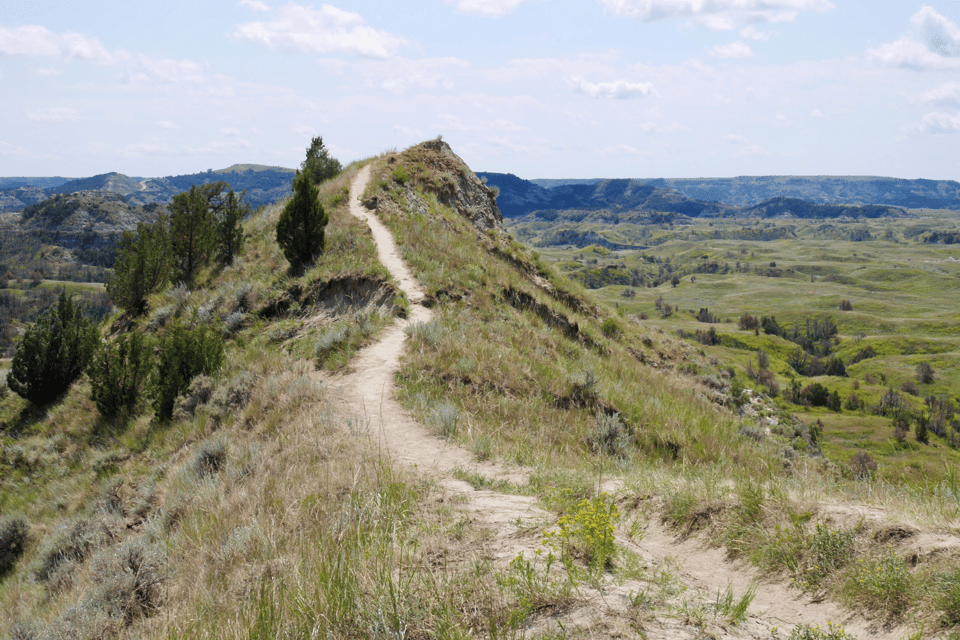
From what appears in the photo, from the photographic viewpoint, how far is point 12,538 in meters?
9.72

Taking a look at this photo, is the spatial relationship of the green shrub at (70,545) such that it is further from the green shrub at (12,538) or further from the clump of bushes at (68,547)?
the green shrub at (12,538)

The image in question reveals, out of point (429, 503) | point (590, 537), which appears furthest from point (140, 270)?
point (590, 537)

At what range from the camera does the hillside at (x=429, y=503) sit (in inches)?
127

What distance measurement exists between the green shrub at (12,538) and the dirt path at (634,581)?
7545 mm

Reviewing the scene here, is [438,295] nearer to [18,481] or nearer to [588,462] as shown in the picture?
[588,462]

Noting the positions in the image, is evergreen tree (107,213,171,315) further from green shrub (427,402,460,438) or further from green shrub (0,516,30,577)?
green shrub (427,402,460,438)

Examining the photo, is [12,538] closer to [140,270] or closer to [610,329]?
[140,270]

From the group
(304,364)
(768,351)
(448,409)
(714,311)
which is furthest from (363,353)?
(714,311)

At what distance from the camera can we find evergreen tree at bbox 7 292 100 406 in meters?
17.6

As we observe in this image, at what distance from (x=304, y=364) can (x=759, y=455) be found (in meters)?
9.23

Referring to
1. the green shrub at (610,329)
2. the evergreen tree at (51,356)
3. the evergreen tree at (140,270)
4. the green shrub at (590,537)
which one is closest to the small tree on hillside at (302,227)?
the evergreen tree at (51,356)

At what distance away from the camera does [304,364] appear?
11078mm

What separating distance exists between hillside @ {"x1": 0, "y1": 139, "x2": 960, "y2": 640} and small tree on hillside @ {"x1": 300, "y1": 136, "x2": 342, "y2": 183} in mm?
22559

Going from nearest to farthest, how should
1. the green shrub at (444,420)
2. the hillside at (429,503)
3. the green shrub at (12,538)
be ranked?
1. the hillside at (429,503)
2. the green shrub at (444,420)
3. the green shrub at (12,538)
